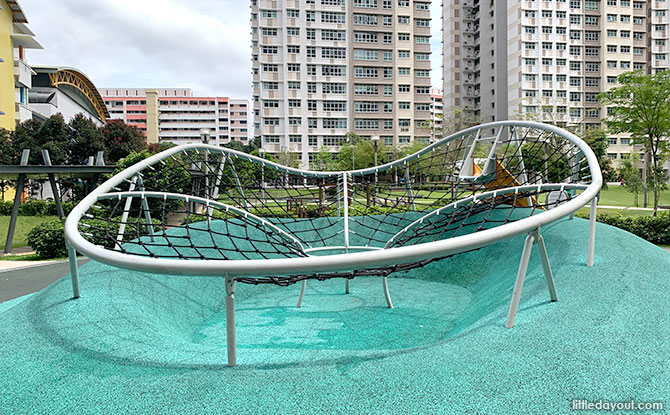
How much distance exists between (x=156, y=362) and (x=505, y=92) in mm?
54162

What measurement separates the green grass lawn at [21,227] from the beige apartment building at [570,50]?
38003 millimetres

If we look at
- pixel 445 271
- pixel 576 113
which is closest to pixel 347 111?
pixel 576 113

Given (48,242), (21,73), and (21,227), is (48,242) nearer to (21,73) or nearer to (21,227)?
(21,227)

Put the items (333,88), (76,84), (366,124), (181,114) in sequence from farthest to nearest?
1. (181,114)
2. (366,124)
3. (333,88)
4. (76,84)

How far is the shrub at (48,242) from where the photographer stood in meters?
10.2

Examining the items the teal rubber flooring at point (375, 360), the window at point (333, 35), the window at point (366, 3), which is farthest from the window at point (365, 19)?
the teal rubber flooring at point (375, 360)

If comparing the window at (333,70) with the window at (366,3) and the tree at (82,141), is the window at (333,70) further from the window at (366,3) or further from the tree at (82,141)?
the tree at (82,141)

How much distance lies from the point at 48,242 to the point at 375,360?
10560mm

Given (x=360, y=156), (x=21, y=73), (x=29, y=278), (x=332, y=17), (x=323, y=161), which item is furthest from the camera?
(x=332, y=17)

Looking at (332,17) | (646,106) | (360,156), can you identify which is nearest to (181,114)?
(332,17)

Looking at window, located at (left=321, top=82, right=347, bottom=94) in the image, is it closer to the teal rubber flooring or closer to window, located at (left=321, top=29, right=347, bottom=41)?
window, located at (left=321, top=29, right=347, bottom=41)

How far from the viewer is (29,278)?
748 cm

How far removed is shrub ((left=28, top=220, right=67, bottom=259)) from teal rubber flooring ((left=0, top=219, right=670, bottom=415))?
26.1 ft

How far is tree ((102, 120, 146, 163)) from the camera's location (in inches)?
1256
